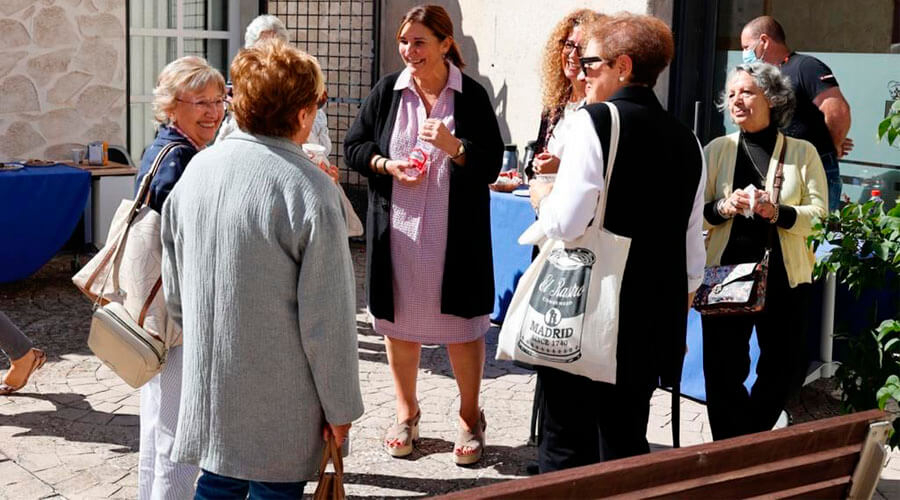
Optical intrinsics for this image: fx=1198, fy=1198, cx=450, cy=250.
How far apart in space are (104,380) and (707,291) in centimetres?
311

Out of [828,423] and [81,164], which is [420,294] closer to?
[828,423]

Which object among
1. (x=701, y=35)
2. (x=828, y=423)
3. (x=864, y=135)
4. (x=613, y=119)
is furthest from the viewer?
(x=701, y=35)

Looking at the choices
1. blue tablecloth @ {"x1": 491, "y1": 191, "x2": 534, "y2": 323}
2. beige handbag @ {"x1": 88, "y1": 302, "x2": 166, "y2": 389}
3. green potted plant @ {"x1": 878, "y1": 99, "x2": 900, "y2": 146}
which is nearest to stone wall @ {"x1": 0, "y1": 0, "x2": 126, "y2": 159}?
blue tablecloth @ {"x1": 491, "y1": 191, "x2": 534, "y2": 323}

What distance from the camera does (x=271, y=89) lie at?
294 centimetres

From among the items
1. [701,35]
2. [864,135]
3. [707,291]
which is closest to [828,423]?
[707,291]

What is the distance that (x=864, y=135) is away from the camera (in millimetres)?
7254

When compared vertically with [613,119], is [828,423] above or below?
below

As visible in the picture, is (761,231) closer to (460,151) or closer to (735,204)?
(735,204)

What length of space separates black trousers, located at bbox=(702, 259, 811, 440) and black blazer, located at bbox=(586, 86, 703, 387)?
1.25 meters

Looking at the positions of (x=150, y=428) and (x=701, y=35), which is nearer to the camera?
(x=150, y=428)

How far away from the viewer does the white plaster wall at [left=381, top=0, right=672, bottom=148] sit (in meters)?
8.99

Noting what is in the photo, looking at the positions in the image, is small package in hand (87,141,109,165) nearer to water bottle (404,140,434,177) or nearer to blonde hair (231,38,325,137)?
water bottle (404,140,434,177)

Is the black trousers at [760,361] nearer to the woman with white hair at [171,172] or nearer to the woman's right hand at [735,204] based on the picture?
the woman's right hand at [735,204]

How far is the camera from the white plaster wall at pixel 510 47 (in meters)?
8.99
